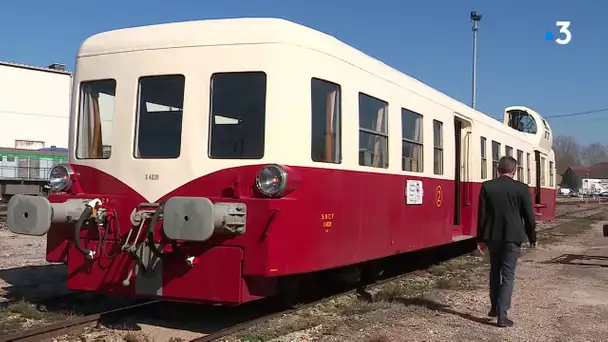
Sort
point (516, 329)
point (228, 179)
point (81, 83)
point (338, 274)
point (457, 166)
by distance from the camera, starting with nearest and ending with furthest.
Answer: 1. point (228, 179)
2. point (516, 329)
3. point (81, 83)
4. point (338, 274)
5. point (457, 166)

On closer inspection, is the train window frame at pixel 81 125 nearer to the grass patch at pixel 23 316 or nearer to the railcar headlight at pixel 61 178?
the railcar headlight at pixel 61 178

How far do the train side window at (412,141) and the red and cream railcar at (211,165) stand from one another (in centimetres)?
107

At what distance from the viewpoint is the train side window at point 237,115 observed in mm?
6098

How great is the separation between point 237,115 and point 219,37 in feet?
2.61

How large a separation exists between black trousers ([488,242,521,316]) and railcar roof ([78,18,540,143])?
251 cm

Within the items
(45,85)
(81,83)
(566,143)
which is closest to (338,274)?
(81,83)

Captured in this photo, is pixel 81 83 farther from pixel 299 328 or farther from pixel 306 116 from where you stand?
pixel 299 328

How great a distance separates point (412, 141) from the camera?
8.71 metres

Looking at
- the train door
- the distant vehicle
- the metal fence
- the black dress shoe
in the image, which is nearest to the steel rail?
the black dress shoe

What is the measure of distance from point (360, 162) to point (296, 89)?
4.57 feet

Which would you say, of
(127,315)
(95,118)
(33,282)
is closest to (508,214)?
(127,315)

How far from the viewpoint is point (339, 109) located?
6719 millimetres

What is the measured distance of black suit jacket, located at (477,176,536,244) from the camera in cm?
648

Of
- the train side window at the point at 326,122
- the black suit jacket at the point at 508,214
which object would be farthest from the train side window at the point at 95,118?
→ the black suit jacket at the point at 508,214
